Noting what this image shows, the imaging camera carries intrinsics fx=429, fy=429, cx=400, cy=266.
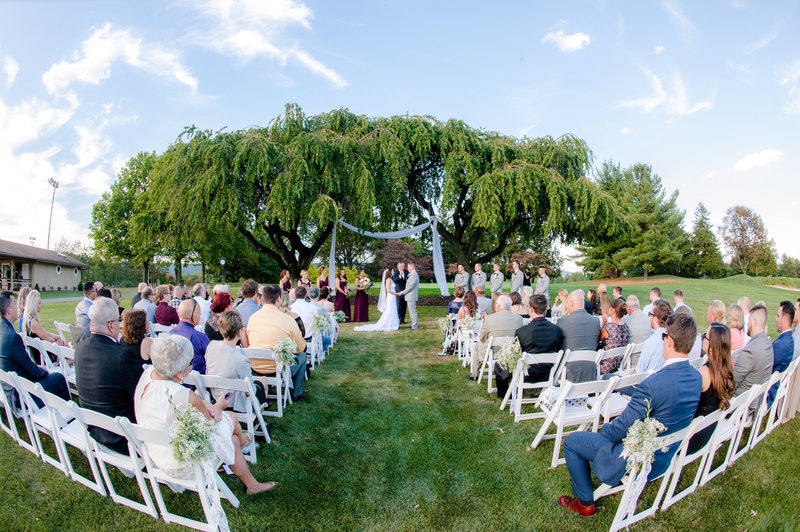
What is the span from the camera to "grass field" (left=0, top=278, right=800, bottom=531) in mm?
2836

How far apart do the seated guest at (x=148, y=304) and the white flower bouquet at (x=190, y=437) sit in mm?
4553

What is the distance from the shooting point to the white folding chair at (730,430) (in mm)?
3076

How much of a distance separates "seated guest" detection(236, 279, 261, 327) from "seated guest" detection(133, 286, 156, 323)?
4.83 ft

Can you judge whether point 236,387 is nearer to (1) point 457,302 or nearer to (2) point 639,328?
(2) point 639,328

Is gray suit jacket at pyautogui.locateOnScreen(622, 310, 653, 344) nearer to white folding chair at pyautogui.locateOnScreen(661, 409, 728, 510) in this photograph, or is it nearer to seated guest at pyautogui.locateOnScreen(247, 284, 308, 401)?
white folding chair at pyautogui.locateOnScreen(661, 409, 728, 510)

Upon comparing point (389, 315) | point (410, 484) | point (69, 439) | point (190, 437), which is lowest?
point (410, 484)

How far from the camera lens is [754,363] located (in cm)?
380

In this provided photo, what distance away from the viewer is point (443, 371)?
7.00 metres

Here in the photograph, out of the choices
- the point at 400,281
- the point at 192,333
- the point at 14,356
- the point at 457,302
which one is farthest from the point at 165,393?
the point at 400,281

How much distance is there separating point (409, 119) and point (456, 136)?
1.95m

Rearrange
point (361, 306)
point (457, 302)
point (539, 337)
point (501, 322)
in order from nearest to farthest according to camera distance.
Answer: point (539, 337)
point (501, 322)
point (457, 302)
point (361, 306)

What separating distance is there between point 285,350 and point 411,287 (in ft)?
22.1

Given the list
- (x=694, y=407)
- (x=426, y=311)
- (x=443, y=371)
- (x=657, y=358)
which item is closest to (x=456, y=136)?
(x=426, y=311)

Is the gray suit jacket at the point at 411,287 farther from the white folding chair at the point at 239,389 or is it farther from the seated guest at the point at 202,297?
the white folding chair at the point at 239,389
